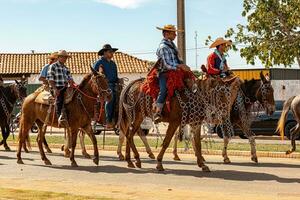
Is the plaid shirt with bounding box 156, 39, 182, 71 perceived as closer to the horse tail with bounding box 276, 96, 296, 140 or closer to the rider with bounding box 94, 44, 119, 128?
the rider with bounding box 94, 44, 119, 128

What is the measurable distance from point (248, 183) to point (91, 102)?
16.3 ft

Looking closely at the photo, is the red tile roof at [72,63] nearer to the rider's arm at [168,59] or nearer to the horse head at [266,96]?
the horse head at [266,96]

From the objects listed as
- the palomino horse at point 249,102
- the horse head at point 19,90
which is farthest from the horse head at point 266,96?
the horse head at point 19,90

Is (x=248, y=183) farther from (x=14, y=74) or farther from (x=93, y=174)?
(x=14, y=74)

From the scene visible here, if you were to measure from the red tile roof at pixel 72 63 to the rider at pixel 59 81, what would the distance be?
43201mm

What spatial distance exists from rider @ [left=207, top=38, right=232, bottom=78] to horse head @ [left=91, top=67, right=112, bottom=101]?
8.12ft

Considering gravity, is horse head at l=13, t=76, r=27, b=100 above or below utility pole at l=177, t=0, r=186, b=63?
below

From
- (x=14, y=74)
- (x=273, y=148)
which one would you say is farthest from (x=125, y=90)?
(x=14, y=74)

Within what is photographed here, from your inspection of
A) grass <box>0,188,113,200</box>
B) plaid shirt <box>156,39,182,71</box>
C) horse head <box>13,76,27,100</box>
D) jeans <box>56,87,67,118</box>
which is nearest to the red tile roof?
horse head <box>13,76,27,100</box>

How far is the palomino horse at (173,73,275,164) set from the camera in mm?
15695

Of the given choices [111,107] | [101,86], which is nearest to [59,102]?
[101,86]

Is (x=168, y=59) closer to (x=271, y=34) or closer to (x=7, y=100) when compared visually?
(x=7, y=100)

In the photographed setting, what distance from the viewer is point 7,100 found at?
21.2 metres

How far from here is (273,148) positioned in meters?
19.1
